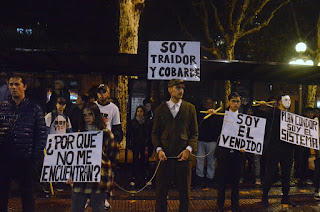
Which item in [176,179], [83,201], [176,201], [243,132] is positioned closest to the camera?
[83,201]

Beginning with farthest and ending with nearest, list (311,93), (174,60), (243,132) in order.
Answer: (311,93)
(174,60)
(243,132)

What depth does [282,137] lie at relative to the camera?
6.14m

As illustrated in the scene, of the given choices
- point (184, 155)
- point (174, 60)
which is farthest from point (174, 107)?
point (174, 60)

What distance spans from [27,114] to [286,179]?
4.74 meters

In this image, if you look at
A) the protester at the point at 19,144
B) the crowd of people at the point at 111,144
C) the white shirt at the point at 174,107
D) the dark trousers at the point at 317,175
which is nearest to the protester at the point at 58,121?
the crowd of people at the point at 111,144

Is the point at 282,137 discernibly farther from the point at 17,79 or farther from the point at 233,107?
the point at 17,79

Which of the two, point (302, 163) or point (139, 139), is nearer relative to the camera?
point (139, 139)

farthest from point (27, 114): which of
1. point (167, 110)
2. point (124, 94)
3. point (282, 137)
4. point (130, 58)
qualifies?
point (124, 94)

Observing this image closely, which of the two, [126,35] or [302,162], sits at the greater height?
[126,35]

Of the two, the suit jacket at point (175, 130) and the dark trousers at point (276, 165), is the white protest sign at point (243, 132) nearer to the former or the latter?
the dark trousers at point (276, 165)

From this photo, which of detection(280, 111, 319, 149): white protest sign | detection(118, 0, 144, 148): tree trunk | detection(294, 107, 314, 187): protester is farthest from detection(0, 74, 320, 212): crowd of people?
detection(118, 0, 144, 148): tree trunk

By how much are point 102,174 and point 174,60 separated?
3.01 meters

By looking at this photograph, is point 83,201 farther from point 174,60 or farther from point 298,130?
point 298,130

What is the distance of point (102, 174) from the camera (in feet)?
13.9
